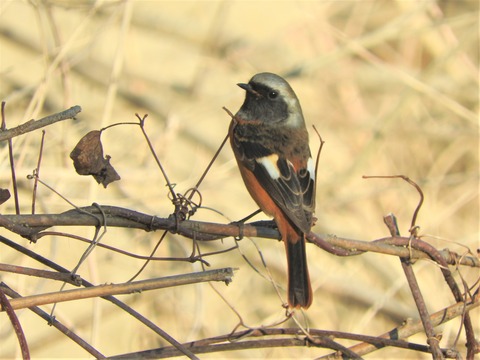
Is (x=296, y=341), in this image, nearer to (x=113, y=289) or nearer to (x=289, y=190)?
(x=113, y=289)

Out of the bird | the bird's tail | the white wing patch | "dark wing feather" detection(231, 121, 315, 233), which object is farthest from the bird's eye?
the bird's tail

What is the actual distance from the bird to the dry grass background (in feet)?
2.64

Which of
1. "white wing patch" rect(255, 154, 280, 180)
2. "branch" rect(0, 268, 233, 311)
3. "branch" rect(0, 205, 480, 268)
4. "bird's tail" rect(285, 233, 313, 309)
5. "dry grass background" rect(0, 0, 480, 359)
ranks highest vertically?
"dry grass background" rect(0, 0, 480, 359)

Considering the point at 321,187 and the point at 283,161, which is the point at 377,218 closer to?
the point at 321,187

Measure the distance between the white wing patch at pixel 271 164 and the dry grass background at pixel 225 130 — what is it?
96 cm

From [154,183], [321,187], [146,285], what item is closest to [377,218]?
[321,187]

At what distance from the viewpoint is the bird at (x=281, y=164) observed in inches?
128

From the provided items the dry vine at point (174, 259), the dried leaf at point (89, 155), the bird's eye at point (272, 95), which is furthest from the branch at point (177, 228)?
the bird's eye at point (272, 95)

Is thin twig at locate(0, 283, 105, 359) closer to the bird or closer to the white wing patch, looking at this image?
the bird

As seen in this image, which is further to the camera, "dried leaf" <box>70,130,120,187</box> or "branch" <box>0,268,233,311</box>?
"dried leaf" <box>70,130,120,187</box>

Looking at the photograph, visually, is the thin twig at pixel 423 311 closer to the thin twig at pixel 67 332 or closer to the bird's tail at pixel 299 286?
the bird's tail at pixel 299 286

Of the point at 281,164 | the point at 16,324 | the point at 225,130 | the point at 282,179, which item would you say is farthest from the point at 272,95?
the point at 225,130

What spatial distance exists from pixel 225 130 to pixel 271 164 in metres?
3.87

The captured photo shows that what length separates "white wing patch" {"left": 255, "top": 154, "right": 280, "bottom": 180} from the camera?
12.1 feet
